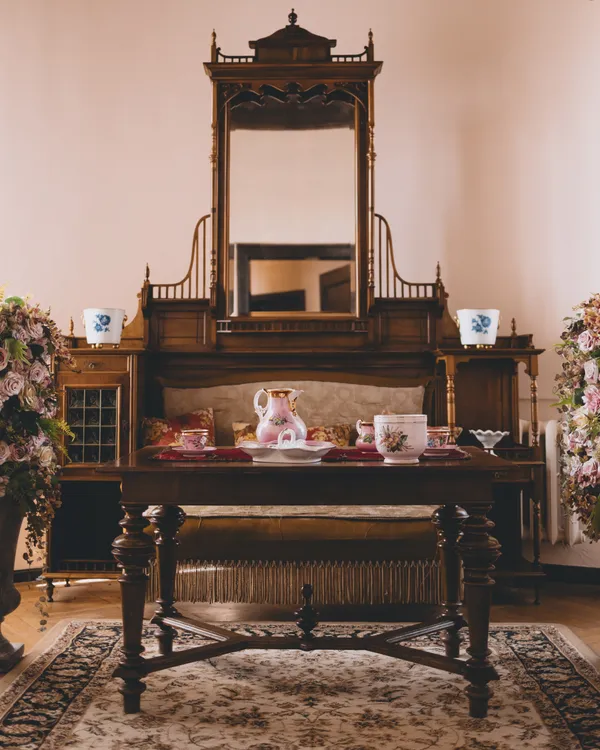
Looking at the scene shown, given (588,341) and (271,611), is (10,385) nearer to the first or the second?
(271,611)

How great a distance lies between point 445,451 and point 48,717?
55.4 inches

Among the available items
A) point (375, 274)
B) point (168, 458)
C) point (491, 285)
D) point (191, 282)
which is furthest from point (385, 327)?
point (168, 458)

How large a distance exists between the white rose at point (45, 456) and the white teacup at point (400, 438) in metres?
1.24

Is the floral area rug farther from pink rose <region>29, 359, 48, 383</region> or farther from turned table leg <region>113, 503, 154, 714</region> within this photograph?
pink rose <region>29, 359, 48, 383</region>

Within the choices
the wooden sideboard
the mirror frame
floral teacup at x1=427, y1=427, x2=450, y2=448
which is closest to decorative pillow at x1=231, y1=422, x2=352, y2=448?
the wooden sideboard

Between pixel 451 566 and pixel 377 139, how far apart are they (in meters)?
2.64

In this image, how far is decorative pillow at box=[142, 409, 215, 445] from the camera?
404cm

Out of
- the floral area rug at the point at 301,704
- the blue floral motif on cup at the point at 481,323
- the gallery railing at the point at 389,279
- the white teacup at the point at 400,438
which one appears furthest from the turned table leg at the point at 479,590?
the gallery railing at the point at 389,279

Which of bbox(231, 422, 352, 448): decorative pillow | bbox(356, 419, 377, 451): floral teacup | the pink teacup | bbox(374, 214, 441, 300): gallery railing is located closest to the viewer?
the pink teacup

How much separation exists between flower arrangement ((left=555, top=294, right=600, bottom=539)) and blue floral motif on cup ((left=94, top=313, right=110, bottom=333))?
84.6 inches

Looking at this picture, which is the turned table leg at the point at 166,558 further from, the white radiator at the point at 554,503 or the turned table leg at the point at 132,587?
the white radiator at the point at 554,503

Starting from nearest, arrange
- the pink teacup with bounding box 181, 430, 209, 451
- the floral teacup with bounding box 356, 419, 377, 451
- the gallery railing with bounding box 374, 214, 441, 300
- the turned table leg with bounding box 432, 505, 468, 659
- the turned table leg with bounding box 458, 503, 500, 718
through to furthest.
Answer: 1. the turned table leg with bounding box 458, 503, 500, 718
2. the pink teacup with bounding box 181, 430, 209, 451
3. the floral teacup with bounding box 356, 419, 377, 451
4. the turned table leg with bounding box 432, 505, 468, 659
5. the gallery railing with bounding box 374, 214, 441, 300

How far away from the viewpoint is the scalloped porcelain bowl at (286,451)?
7.63 feet

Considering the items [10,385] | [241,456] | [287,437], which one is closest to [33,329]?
[10,385]
